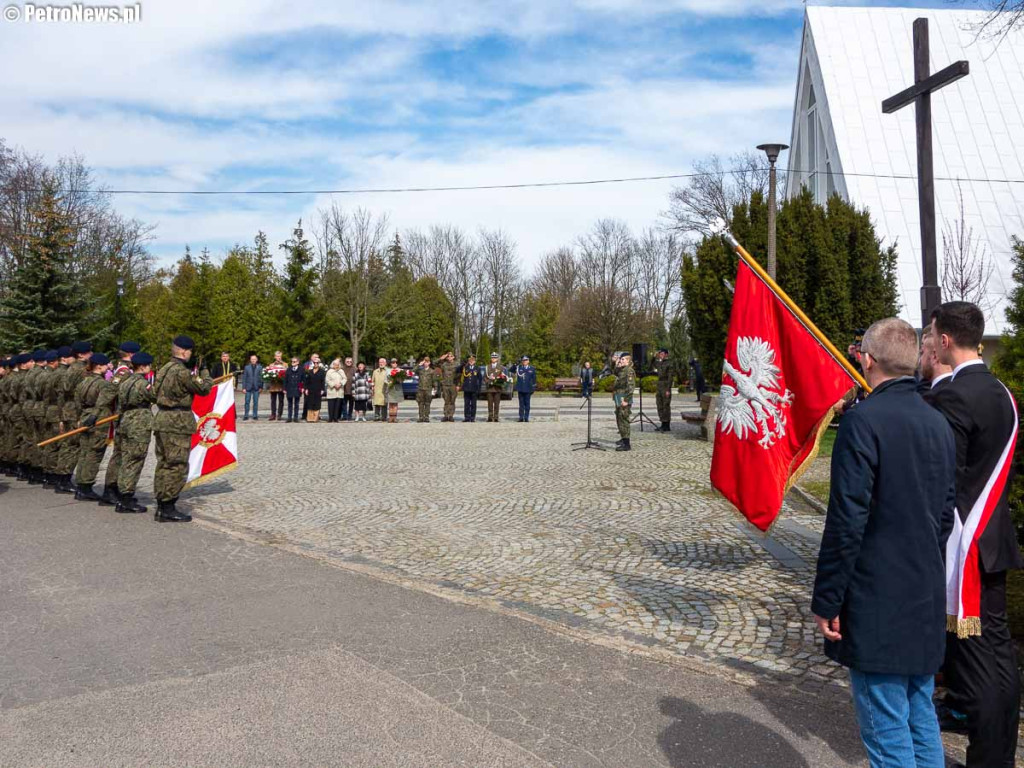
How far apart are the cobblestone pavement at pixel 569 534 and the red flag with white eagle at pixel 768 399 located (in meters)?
0.96

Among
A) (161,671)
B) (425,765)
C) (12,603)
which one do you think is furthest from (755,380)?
(12,603)

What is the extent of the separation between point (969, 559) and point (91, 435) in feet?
34.0

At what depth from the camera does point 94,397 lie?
10.9 m

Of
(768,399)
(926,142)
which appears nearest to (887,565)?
(768,399)

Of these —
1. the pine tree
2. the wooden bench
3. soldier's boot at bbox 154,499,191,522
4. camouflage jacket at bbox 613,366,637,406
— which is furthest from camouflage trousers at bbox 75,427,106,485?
the wooden bench

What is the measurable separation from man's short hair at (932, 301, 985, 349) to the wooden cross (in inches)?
131

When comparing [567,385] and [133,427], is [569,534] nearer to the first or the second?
→ [133,427]

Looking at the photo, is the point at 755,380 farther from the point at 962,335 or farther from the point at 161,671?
the point at 161,671

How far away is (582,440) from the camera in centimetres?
1762

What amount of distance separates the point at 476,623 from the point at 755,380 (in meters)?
2.49

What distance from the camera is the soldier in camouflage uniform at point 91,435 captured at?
10742 millimetres

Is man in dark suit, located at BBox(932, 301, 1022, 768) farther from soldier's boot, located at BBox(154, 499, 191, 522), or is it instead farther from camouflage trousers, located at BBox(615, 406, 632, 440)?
camouflage trousers, located at BBox(615, 406, 632, 440)

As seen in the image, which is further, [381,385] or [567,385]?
[567,385]

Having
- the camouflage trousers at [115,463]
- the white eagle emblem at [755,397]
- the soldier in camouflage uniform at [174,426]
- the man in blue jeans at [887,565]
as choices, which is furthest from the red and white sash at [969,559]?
the camouflage trousers at [115,463]
